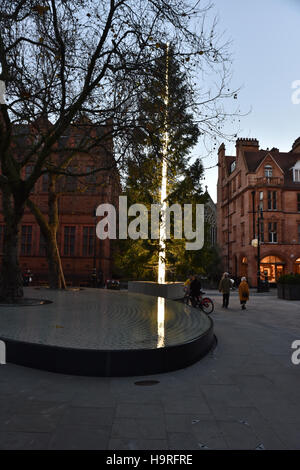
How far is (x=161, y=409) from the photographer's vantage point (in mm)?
4066

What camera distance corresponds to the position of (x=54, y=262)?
18891 mm

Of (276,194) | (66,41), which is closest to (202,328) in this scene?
(66,41)

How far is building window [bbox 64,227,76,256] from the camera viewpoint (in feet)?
118

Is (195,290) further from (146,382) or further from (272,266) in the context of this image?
(272,266)

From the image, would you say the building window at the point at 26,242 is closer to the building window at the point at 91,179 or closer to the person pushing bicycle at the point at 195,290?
the building window at the point at 91,179

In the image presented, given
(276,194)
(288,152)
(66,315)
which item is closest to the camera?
(66,315)

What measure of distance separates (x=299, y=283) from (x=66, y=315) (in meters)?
17.2

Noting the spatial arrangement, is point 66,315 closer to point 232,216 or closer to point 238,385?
Answer: point 238,385

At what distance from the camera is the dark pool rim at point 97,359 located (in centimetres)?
532

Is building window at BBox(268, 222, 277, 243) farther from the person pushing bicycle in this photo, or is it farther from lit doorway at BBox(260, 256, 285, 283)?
the person pushing bicycle

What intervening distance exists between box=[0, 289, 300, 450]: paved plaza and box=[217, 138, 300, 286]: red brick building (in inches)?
1369

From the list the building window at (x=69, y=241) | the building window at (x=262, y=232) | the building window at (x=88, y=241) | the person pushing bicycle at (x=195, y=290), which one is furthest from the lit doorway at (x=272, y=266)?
the person pushing bicycle at (x=195, y=290)

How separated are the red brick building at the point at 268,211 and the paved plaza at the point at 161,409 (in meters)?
34.8

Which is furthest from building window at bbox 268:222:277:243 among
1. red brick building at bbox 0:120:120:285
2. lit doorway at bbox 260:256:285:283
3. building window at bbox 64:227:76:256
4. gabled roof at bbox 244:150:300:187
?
building window at bbox 64:227:76:256
